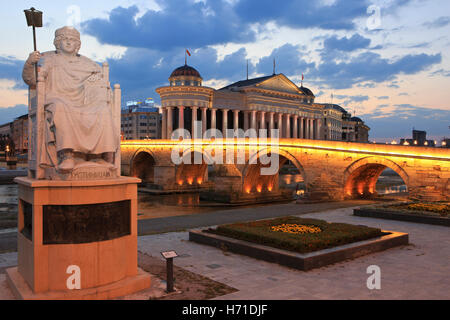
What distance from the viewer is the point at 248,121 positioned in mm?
70375

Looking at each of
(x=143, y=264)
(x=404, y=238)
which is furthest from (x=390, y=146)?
(x=143, y=264)

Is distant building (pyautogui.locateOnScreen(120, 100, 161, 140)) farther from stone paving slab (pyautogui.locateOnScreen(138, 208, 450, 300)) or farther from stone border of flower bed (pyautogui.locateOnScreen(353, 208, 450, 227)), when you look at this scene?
stone paving slab (pyautogui.locateOnScreen(138, 208, 450, 300))

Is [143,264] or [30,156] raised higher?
[30,156]

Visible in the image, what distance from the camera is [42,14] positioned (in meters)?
8.00

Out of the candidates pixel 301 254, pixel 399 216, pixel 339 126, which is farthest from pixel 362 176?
pixel 339 126

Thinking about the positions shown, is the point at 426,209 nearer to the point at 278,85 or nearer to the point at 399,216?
the point at 399,216

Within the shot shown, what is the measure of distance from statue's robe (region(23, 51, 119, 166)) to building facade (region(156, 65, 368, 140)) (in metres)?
53.0

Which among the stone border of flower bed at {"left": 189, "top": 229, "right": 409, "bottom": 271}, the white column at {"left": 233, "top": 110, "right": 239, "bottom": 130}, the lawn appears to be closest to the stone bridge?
the lawn

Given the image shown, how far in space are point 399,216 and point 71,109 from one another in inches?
644

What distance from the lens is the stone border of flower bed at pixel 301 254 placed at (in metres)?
10.3

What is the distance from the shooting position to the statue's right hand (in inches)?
316

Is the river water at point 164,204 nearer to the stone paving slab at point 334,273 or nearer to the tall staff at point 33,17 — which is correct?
the stone paving slab at point 334,273

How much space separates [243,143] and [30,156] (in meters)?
29.8
